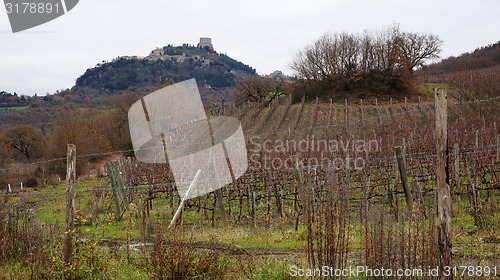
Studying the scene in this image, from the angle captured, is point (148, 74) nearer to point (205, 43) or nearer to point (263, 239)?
point (205, 43)

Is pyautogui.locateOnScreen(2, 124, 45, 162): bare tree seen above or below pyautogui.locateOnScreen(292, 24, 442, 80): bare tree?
below

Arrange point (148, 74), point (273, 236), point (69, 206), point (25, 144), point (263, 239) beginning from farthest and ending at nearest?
point (148, 74) < point (25, 144) < point (273, 236) < point (263, 239) < point (69, 206)

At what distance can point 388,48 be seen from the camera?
4159 cm

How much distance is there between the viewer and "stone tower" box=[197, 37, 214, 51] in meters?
187

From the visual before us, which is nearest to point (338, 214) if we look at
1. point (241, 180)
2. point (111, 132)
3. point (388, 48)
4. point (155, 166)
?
point (241, 180)

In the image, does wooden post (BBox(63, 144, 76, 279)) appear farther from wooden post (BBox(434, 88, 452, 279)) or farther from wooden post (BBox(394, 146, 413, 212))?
wooden post (BBox(394, 146, 413, 212))

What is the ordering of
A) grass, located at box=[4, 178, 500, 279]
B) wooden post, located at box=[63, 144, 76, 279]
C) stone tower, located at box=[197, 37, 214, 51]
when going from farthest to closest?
stone tower, located at box=[197, 37, 214, 51], grass, located at box=[4, 178, 500, 279], wooden post, located at box=[63, 144, 76, 279]

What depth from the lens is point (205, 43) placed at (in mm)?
189875

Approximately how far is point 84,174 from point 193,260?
27634mm

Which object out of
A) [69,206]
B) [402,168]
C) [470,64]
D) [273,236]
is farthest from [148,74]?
[69,206]

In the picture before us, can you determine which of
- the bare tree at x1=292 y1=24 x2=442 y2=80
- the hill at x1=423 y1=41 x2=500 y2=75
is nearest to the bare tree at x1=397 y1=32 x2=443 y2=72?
the bare tree at x1=292 y1=24 x2=442 y2=80

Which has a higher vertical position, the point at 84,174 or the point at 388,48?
the point at 388,48

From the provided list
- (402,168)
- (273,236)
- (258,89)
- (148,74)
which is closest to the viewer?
(273,236)

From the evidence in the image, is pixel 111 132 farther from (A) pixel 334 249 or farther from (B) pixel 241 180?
(A) pixel 334 249
